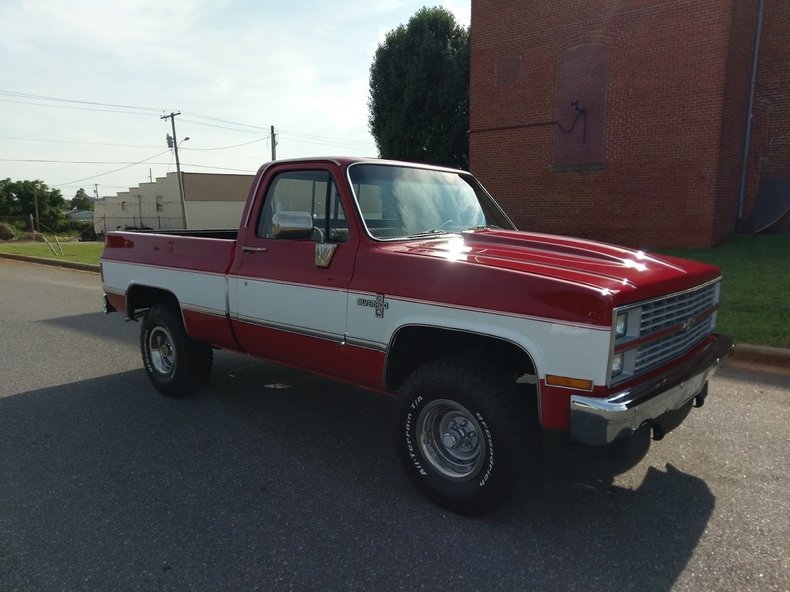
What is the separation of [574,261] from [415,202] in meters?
1.24

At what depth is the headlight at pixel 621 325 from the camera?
2.61 meters

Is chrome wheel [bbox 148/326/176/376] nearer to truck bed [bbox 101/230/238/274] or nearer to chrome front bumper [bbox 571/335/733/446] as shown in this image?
truck bed [bbox 101/230/238/274]

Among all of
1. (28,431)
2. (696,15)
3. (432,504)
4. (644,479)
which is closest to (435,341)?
(432,504)

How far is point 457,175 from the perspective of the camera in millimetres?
4492

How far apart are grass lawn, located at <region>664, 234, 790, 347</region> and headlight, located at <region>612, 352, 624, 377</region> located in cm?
430

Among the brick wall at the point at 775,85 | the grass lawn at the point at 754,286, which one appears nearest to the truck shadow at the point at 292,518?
the grass lawn at the point at 754,286

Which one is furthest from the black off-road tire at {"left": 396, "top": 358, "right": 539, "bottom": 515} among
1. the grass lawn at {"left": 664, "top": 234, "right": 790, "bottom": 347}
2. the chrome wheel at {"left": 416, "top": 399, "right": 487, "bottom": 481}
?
the grass lawn at {"left": 664, "top": 234, "right": 790, "bottom": 347}

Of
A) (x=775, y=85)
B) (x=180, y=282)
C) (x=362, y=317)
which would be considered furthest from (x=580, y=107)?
(x=362, y=317)

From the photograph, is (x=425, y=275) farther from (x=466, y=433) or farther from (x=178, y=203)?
(x=178, y=203)

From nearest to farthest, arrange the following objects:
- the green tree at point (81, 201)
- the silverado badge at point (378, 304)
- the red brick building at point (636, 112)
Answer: the silverado badge at point (378, 304), the red brick building at point (636, 112), the green tree at point (81, 201)

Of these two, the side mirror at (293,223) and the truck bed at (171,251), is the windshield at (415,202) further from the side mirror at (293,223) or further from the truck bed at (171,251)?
the truck bed at (171,251)

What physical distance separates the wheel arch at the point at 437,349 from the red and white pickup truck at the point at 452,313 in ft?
0.04

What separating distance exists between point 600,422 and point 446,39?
26.0 metres

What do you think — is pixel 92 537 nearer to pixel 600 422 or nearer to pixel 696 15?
pixel 600 422
